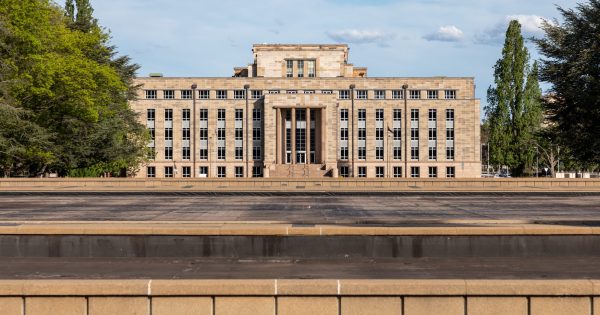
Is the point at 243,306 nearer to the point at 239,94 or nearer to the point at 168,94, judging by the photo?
the point at 239,94

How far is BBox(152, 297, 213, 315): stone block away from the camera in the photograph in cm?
750

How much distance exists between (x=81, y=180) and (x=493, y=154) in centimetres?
5362

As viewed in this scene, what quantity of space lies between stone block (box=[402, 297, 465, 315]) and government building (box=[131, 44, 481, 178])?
88351 mm

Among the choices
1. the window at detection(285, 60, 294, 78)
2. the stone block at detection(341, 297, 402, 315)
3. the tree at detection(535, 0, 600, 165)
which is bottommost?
the stone block at detection(341, 297, 402, 315)

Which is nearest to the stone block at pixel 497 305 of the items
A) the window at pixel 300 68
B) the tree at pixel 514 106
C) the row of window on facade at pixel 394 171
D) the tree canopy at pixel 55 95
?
the tree canopy at pixel 55 95

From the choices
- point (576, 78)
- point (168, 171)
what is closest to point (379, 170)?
point (168, 171)

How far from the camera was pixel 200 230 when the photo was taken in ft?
45.4

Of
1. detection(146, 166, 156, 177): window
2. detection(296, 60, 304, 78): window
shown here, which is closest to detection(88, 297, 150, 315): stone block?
detection(146, 166, 156, 177): window

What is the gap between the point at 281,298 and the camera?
24.6ft

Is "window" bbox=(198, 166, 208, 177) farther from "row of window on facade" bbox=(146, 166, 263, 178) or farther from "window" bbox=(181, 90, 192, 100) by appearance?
"window" bbox=(181, 90, 192, 100)

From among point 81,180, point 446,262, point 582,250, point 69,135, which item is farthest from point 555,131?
point 69,135

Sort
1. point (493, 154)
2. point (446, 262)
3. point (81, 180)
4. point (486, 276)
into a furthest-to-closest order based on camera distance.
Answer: point (493, 154)
point (81, 180)
point (446, 262)
point (486, 276)

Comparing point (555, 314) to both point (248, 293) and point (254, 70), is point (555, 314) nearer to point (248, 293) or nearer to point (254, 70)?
point (248, 293)

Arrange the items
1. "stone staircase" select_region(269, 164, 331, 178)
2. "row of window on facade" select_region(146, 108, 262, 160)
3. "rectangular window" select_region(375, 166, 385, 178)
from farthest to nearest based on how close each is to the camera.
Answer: "row of window on facade" select_region(146, 108, 262, 160)
"rectangular window" select_region(375, 166, 385, 178)
"stone staircase" select_region(269, 164, 331, 178)
